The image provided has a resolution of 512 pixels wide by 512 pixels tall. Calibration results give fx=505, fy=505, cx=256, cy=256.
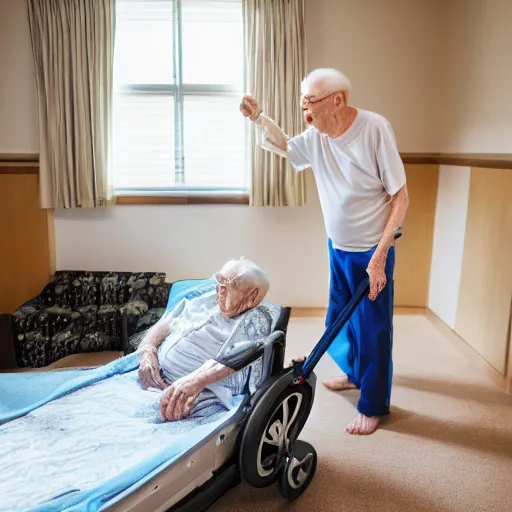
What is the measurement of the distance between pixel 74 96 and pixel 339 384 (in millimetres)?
2365

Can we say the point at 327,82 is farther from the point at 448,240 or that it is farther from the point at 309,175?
the point at 448,240

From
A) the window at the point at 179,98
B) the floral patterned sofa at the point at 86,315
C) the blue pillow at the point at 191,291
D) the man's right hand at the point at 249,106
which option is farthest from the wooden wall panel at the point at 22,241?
the man's right hand at the point at 249,106

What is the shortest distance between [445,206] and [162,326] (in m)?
2.22

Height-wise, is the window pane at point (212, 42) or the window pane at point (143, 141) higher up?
the window pane at point (212, 42)

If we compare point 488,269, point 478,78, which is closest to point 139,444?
point 488,269

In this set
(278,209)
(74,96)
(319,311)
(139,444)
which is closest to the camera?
(139,444)

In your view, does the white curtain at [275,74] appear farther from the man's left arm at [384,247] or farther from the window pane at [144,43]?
the man's left arm at [384,247]

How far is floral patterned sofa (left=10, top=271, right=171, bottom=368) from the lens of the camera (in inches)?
109

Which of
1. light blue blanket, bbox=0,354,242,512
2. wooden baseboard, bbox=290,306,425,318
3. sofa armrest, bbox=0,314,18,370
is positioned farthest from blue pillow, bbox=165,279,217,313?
wooden baseboard, bbox=290,306,425,318

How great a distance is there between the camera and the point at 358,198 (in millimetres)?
2037

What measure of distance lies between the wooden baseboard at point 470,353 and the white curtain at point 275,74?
130cm

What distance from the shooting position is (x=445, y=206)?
3348 mm

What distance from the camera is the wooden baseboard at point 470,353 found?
2541mm

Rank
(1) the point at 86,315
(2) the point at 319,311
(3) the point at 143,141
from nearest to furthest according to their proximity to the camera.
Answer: (1) the point at 86,315
(3) the point at 143,141
(2) the point at 319,311
